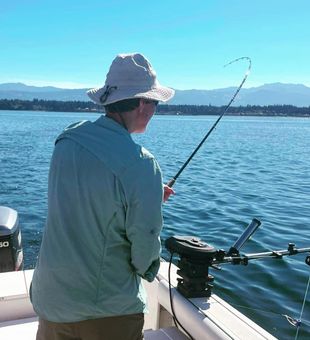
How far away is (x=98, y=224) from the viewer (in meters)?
1.65

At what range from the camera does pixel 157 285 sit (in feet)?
9.89

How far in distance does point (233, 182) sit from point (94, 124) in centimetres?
1298

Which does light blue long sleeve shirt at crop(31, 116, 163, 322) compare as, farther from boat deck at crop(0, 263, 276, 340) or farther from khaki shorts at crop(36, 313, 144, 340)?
boat deck at crop(0, 263, 276, 340)

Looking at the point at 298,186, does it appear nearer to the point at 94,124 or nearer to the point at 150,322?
the point at 150,322

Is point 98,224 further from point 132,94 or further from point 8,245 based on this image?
point 8,245

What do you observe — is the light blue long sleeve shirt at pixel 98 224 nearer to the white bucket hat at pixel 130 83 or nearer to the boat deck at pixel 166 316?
the white bucket hat at pixel 130 83

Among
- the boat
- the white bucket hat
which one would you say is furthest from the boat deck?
the white bucket hat

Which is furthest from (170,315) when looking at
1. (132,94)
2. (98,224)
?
(132,94)

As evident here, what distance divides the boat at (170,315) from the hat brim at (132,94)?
3.95 feet

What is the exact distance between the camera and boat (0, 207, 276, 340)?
2.43m

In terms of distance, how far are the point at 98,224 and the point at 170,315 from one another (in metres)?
1.56

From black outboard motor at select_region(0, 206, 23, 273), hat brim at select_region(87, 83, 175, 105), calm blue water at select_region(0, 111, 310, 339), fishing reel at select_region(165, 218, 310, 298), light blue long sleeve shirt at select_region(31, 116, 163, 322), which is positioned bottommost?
calm blue water at select_region(0, 111, 310, 339)

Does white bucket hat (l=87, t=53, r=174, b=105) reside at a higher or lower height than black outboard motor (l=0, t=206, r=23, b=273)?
higher

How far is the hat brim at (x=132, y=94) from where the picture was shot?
1.70m
